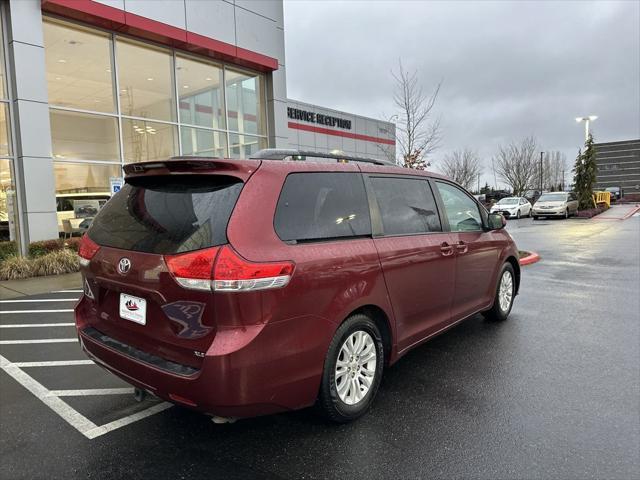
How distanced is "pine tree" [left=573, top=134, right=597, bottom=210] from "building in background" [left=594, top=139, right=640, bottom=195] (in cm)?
8007

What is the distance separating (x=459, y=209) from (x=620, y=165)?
117631 millimetres

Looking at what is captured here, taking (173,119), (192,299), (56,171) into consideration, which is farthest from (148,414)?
(173,119)

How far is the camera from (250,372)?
2.53m

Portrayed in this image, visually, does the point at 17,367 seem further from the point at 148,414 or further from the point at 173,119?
the point at 173,119

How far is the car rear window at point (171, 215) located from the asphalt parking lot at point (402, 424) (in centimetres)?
132

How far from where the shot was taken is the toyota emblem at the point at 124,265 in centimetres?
278

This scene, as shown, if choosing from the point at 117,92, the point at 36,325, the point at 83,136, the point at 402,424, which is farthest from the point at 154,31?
the point at 402,424

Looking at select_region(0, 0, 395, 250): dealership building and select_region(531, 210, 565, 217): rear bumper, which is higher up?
select_region(0, 0, 395, 250): dealership building

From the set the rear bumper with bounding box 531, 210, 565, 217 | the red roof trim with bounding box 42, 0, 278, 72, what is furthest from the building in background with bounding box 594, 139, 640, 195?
the red roof trim with bounding box 42, 0, 278, 72

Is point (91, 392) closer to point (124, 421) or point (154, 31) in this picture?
point (124, 421)

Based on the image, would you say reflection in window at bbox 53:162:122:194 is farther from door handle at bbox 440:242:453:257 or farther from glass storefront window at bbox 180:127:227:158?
door handle at bbox 440:242:453:257

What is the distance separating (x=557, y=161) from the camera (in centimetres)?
7356

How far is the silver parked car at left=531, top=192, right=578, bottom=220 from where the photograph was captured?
87.8ft

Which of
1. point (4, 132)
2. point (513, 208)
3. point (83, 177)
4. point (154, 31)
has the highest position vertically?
point (154, 31)
